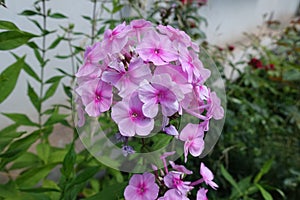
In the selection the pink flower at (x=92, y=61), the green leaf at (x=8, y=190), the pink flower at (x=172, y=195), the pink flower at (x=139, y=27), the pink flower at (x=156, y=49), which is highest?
the pink flower at (x=139, y=27)

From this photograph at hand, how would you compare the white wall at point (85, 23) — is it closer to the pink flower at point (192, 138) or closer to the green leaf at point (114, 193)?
the green leaf at point (114, 193)

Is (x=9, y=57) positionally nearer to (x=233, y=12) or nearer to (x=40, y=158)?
(x=40, y=158)

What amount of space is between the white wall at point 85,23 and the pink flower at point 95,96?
840mm

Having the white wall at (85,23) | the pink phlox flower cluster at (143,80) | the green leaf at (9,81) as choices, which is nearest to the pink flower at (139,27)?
the pink phlox flower cluster at (143,80)

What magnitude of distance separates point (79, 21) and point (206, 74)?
107cm

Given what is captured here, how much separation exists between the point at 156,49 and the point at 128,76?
0.06 m

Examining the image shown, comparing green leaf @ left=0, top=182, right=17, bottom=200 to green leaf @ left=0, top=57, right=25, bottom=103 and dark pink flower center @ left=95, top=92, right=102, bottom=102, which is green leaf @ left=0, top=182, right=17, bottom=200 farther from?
dark pink flower center @ left=95, top=92, right=102, bottom=102

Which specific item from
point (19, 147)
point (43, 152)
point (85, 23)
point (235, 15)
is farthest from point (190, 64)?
point (235, 15)

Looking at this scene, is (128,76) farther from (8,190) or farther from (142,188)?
(8,190)

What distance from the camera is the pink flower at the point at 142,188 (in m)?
0.52

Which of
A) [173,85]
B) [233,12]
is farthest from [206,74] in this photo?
[233,12]

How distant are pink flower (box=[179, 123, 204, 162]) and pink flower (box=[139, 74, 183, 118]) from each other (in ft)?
0.20

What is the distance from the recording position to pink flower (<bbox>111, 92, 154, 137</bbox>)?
47 centimetres

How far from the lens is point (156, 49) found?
1.68 ft
